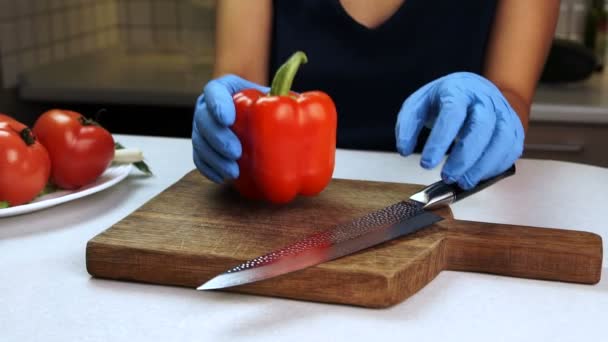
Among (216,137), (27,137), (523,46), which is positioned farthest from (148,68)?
(216,137)

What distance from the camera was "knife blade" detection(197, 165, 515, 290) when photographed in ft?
2.39

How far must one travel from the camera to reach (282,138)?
90 centimetres

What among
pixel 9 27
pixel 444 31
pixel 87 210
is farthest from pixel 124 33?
pixel 87 210

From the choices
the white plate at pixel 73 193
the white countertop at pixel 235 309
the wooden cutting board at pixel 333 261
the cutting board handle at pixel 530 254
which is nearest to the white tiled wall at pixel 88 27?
the white plate at pixel 73 193

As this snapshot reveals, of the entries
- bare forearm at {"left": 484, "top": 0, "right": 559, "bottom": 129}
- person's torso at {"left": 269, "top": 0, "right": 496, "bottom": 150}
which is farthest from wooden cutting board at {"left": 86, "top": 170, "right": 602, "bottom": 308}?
person's torso at {"left": 269, "top": 0, "right": 496, "bottom": 150}

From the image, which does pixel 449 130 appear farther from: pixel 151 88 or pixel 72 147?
pixel 151 88

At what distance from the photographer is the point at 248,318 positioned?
713 millimetres

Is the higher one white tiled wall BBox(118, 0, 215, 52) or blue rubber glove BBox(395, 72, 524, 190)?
blue rubber glove BBox(395, 72, 524, 190)

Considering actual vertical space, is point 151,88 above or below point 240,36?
below

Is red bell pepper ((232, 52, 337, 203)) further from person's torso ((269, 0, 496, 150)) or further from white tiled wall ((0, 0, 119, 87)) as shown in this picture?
white tiled wall ((0, 0, 119, 87))

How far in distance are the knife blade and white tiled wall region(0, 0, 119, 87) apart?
1679 mm

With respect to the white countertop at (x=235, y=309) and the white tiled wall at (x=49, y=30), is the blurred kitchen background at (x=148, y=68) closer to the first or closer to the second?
the white tiled wall at (x=49, y=30)

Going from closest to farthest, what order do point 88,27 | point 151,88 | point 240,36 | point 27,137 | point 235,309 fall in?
1. point 235,309
2. point 27,137
3. point 240,36
4. point 151,88
5. point 88,27

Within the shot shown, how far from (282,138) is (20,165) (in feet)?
1.01
